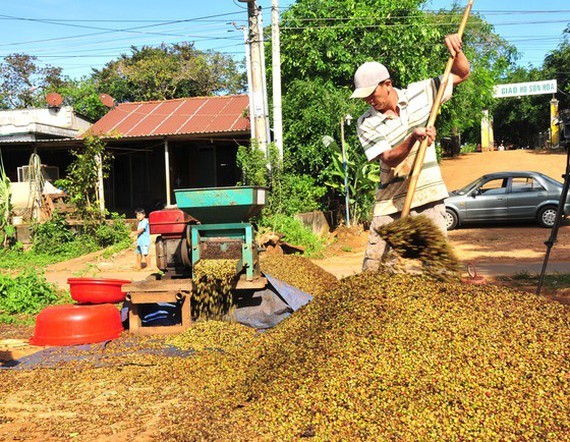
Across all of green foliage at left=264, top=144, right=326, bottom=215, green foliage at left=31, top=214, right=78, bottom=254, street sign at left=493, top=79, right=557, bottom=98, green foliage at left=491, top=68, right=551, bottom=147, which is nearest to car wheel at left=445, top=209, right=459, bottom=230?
green foliage at left=264, top=144, right=326, bottom=215

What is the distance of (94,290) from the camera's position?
5.17 m

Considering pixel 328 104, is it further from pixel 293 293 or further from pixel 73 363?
pixel 73 363

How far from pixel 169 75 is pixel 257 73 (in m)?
16.5

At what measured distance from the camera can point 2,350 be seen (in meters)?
4.88

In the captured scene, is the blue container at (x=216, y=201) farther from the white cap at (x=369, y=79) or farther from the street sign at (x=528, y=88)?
the street sign at (x=528, y=88)

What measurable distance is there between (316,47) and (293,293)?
32.7 feet

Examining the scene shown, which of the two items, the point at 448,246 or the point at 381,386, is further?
the point at 448,246

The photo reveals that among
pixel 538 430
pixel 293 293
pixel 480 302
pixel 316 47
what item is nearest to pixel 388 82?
pixel 480 302

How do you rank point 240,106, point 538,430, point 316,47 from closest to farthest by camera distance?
point 538,430, point 316,47, point 240,106

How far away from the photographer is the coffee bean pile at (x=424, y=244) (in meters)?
3.21

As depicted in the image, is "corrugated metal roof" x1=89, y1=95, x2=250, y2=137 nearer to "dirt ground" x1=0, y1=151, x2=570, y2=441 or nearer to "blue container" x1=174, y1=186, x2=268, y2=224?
"dirt ground" x1=0, y1=151, x2=570, y2=441

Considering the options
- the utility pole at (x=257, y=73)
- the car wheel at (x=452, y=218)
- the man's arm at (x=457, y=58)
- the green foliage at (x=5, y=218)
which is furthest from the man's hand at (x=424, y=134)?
the green foliage at (x=5, y=218)

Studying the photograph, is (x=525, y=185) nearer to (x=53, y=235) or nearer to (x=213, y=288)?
(x=213, y=288)

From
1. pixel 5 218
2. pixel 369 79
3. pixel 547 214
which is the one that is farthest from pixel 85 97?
pixel 369 79
